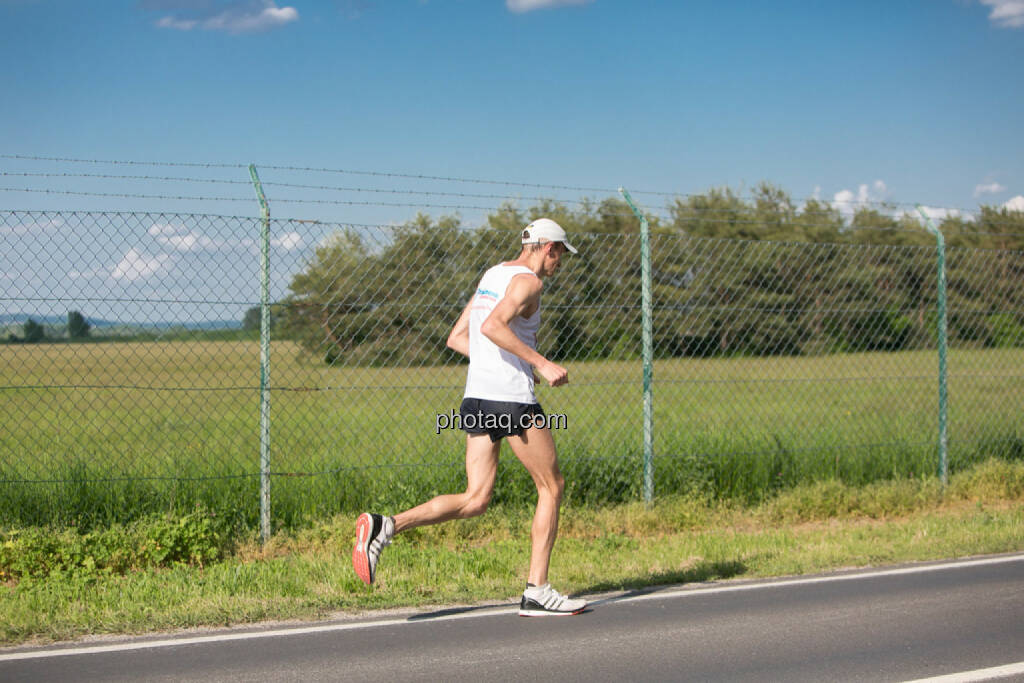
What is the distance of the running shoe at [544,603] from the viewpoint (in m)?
5.03

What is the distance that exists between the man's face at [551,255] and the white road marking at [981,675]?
8.64 ft

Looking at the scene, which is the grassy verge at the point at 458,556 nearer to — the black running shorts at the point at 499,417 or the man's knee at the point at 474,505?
the man's knee at the point at 474,505

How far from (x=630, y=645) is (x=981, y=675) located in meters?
1.54

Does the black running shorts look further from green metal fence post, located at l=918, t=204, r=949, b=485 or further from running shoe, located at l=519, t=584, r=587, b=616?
green metal fence post, located at l=918, t=204, r=949, b=485

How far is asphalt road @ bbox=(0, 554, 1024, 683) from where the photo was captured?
13.5 ft

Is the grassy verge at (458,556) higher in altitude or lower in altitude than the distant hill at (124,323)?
lower

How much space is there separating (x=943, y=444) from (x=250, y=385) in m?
6.43

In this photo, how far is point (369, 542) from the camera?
4.80 m

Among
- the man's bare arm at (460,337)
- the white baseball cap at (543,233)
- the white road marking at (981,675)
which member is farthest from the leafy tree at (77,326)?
the white road marking at (981,675)

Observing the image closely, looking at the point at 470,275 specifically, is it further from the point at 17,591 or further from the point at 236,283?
the point at 17,591

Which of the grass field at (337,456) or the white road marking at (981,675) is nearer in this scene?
the white road marking at (981,675)

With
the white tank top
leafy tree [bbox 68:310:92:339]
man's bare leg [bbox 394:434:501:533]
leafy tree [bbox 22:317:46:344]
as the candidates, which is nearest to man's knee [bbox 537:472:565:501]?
man's bare leg [bbox 394:434:501:533]

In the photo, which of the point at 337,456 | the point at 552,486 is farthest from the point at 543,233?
the point at 337,456

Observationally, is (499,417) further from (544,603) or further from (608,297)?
(608,297)
